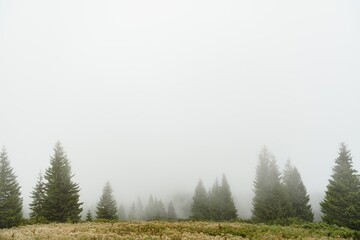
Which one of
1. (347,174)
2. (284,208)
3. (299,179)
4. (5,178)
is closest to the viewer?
(347,174)

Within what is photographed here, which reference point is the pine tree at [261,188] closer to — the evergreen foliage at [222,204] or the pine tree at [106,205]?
the evergreen foliage at [222,204]

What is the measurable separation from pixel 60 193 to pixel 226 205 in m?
31.3

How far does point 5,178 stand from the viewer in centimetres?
3409

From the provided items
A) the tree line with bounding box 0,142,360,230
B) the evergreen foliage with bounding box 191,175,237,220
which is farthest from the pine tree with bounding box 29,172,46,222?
the evergreen foliage with bounding box 191,175,237,220

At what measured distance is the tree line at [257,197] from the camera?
30.4 metres

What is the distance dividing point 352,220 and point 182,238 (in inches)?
899

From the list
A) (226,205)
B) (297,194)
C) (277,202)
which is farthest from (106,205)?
(297,194)

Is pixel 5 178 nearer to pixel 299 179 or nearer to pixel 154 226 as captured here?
pixel 154 226

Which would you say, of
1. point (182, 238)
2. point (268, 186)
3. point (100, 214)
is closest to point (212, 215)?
point (268, 186)

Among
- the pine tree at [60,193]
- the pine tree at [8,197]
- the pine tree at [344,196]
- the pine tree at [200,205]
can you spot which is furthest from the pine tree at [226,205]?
the pine tree at [8,197]

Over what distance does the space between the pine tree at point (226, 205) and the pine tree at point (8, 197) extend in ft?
115

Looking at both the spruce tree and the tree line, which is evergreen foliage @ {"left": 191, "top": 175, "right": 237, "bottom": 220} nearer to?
the tree line

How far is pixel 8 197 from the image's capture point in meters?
33.1

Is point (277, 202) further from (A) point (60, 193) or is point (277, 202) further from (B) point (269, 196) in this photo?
(A) point (60, 193)
